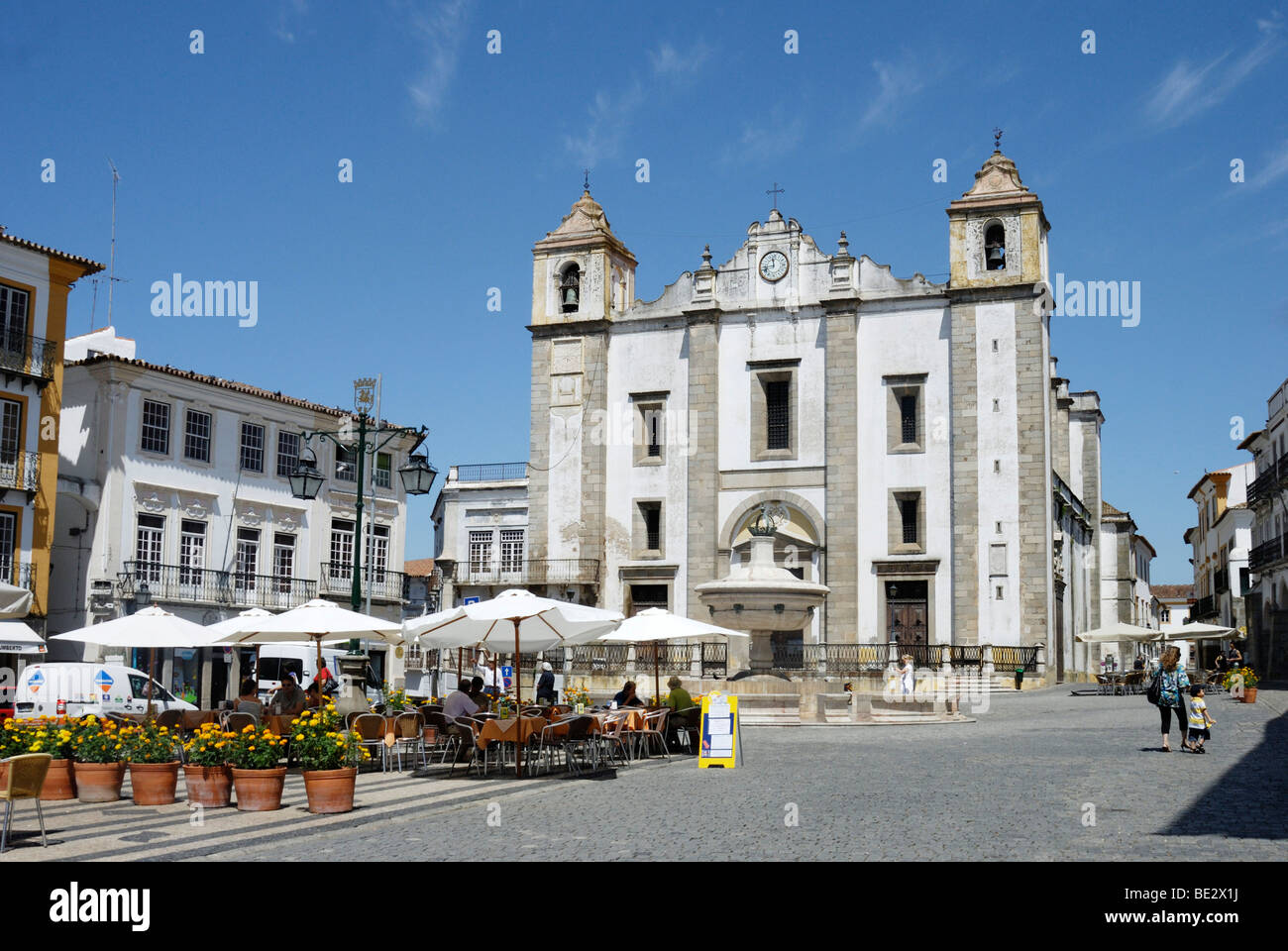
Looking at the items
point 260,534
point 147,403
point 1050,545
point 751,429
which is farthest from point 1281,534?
point 147,403

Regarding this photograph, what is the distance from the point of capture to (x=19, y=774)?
10.1 metres

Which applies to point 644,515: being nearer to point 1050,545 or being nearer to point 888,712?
point 1050,545

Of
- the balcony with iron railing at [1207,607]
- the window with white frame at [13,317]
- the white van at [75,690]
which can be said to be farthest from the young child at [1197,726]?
the balcony with iron railing at [1207,607]

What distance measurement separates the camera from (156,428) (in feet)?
133

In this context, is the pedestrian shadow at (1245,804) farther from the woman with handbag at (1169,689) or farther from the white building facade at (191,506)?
the white building facade at (191,506)

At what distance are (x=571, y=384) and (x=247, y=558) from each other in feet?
43.3

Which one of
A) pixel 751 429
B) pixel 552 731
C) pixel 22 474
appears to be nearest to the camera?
pixel 552 731

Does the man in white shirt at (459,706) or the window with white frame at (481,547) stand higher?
the window with white frame at (481,547)

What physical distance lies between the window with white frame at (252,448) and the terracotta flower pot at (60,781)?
99.0ft

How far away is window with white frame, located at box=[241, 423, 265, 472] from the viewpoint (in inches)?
1703

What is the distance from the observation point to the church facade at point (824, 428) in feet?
145

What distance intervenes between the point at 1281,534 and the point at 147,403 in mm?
38665

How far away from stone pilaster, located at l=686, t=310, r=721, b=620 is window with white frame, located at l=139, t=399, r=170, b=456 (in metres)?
17.2

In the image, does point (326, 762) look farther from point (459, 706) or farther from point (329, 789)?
point (459, 706)
